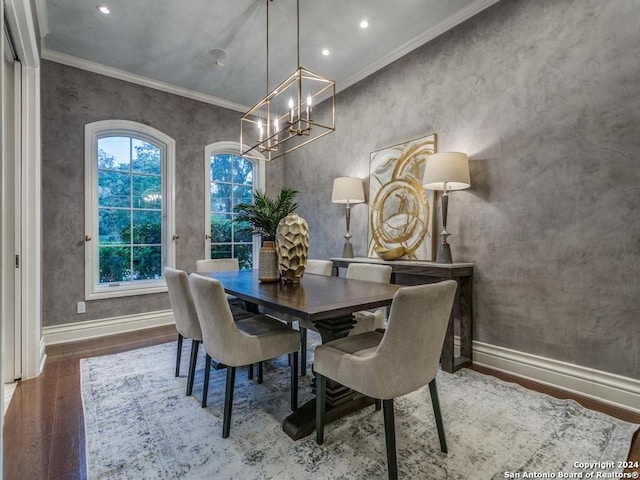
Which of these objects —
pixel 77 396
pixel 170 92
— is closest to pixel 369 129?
pixel 170 92

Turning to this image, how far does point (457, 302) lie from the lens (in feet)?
9.37

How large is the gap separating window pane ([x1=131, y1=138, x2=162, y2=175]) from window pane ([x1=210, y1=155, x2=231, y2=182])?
706mm

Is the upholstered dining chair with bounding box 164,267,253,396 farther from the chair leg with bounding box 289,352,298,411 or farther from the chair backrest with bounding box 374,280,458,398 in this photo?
the chair backrest with bounding box 374,280,458,398

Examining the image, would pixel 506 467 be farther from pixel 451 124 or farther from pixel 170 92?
pixel 170 92

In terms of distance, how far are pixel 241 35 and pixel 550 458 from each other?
12.6 feet

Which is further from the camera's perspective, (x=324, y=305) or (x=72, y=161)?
(x=72, y=161)

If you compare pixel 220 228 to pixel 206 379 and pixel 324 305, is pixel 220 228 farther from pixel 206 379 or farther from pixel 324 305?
pixel 324 305

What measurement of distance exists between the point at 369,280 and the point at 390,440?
136 cm

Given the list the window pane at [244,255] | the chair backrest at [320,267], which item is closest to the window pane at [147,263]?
the window pane at [244,255]

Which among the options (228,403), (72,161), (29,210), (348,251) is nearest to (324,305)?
(228,403)

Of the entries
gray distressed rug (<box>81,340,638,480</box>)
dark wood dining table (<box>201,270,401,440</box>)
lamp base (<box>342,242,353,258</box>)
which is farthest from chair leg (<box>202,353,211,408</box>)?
lamp base (<box>342,242,353,258</box>)

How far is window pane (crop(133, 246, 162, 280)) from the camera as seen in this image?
13.0 feet

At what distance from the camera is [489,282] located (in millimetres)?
2684

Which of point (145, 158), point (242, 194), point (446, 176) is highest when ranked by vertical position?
point (145, 158)
